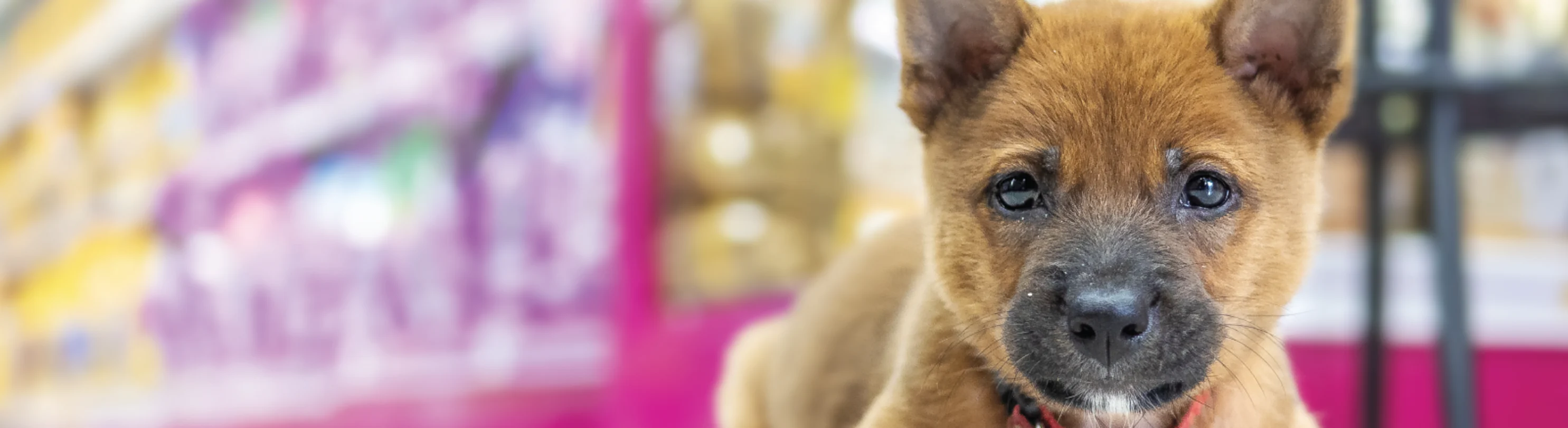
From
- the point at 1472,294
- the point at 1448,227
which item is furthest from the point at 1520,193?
the point at 1448,227

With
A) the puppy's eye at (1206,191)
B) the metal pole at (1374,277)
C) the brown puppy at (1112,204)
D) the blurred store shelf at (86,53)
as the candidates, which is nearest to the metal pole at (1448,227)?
the metal pole at (1374,277)

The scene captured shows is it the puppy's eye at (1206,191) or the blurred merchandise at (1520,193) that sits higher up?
the blurred merchandise at (1520,193)

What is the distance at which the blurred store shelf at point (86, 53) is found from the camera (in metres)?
2.68

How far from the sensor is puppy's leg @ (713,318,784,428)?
127 cm

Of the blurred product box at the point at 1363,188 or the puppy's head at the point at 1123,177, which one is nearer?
the puppy's head at the point at 1123,177

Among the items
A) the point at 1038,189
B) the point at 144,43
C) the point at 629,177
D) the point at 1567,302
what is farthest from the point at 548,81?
the point at 1567,302

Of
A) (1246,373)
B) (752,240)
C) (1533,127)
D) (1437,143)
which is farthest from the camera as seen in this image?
(752,240)

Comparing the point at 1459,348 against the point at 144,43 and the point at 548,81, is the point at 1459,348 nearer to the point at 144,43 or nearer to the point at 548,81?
the point at 548,81

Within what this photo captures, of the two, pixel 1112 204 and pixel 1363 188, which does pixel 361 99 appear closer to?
pixel 1363 188

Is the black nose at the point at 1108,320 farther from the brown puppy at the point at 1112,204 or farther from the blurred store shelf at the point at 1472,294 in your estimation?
the blurred store shelf at the point at 1472,294

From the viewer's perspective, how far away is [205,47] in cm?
274

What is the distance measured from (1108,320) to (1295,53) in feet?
0.91

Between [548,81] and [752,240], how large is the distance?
766mm

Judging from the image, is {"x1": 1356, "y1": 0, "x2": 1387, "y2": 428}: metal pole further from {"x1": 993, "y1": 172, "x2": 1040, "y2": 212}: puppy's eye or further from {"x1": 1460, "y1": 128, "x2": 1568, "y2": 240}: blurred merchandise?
{"x1": 1460, "y1": 128, "x2": 1568, "y2": 240}: blurred merchandise
